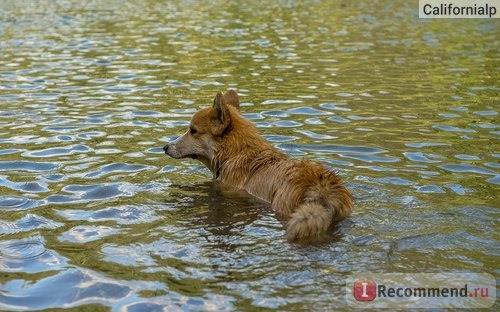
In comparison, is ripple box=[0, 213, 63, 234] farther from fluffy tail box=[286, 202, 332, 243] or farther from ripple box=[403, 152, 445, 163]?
ripple box=[403, 152, 445, 163]

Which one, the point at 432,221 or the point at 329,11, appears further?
the point at 329,11

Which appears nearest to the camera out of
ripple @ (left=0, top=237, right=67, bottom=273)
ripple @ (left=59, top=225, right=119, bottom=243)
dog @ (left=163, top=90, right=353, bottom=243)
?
ripple @ (left=0, top=237, right=67, bottom=273)

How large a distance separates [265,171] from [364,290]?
2.79 metres

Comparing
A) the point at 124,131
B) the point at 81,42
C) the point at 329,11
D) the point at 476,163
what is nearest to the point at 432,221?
the point at 476,163

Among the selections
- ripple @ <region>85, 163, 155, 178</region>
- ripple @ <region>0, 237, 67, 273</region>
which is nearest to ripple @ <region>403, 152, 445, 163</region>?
ripple @ <region>85, 163, 155, 178</region>

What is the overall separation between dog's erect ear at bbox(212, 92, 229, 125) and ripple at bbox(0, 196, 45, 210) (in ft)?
7.13

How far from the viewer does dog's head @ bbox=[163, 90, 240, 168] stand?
792 centimetres

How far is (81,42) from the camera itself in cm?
1950

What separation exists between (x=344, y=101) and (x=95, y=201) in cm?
610

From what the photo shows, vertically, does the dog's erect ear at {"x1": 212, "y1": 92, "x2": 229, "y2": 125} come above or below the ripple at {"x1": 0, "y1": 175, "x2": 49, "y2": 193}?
above

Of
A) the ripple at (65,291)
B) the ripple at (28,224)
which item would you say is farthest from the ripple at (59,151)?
the ripple at (65,291)

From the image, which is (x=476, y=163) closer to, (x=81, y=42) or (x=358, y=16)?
(x=81, y=42)

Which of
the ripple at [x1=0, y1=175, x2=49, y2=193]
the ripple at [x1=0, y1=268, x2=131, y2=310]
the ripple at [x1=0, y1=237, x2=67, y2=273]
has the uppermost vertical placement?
the ripple at [x1=0, y1=175, x2=49, y2=193]

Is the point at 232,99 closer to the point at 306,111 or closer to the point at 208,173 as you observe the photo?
the point at 208,173
